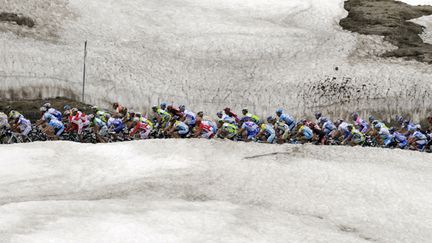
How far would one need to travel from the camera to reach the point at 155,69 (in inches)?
2527

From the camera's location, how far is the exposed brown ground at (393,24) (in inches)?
2746

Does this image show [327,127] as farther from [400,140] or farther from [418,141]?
[418,141]

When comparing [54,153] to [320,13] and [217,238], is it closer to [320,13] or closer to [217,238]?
[217,238]

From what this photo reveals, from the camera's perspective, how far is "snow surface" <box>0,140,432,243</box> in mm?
13375

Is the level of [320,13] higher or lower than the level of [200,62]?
higher

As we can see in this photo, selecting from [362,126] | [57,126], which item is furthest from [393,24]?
[57,126]

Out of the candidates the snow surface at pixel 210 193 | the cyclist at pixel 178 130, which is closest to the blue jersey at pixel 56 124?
the cyclist at pixel 178 130

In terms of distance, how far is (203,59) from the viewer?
67.9m

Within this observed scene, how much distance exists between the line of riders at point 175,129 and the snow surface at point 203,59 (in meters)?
21.5

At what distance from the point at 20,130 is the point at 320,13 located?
188 feet

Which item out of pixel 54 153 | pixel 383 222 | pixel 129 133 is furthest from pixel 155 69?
pixel 383 222

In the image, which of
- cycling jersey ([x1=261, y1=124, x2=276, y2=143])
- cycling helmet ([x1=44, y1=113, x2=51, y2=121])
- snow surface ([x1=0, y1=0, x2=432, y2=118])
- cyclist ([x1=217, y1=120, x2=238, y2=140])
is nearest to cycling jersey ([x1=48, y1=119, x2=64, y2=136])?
cycling helmet ([x1=44, y1=113, x2=51, y2=121])

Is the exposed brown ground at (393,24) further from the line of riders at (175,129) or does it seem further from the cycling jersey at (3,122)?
the cycling jersey at (3,122)

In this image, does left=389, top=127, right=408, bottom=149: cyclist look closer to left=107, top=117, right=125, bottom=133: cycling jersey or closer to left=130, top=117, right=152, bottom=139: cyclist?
left=130, top=117, right=152, bottom=139: cyclist
